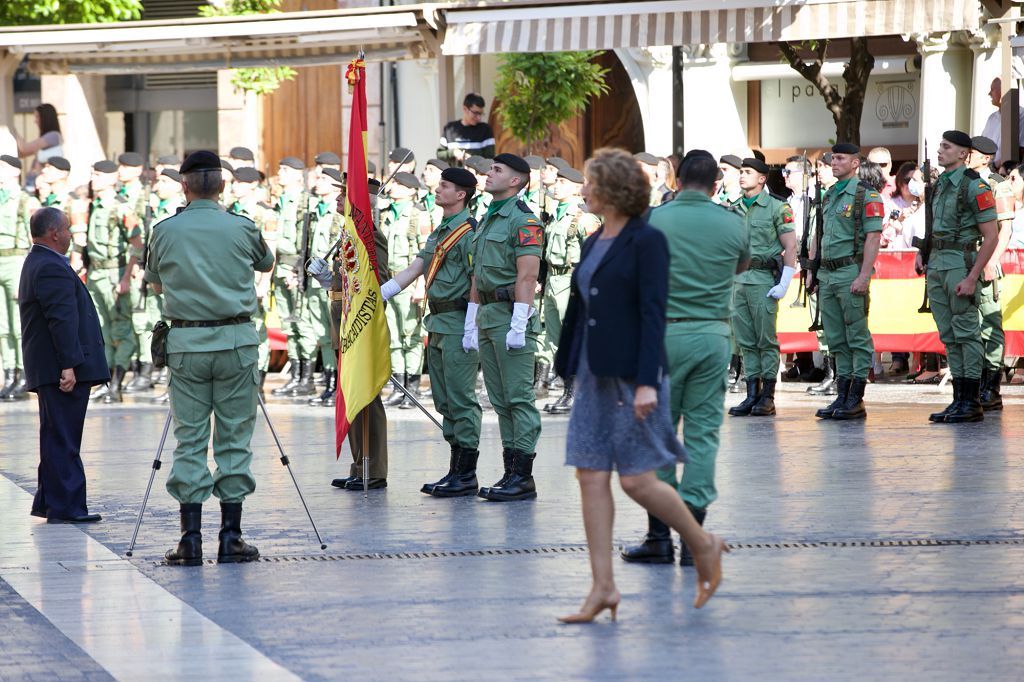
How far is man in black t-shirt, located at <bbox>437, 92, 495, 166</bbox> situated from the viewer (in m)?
17.8

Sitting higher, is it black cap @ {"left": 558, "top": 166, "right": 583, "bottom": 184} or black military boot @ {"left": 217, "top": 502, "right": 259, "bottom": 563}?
black cap @ {"left": 558, "top": 166, "right": 583, "bottom": 184}

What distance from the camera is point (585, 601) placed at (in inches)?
277

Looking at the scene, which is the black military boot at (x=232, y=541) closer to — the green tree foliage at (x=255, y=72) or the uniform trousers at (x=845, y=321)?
the uniform trousers at (x=845, y=321)

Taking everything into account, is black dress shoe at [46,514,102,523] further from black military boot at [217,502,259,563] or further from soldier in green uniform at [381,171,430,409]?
soldier in green uniform at [381,171,430,409]

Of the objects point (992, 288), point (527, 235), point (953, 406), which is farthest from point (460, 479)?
point (992, 288)

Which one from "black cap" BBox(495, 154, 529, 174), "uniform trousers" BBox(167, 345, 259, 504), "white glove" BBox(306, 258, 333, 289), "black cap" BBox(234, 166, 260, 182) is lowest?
"uniform trousers" BBox(167, 345, 259, 504)

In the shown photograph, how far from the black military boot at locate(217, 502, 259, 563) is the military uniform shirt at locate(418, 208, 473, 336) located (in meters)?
2.34

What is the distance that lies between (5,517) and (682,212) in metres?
4.37

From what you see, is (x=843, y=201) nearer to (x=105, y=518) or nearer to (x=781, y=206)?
(x=781, y=206)

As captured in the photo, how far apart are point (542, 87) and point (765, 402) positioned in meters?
9.35

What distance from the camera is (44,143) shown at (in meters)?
21.9

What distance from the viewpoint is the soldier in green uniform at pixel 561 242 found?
1562 cm

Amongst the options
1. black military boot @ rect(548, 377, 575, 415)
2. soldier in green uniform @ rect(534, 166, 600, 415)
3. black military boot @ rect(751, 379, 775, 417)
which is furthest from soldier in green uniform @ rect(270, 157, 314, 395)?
black military boot @ rect(751, 379, 775, 417)

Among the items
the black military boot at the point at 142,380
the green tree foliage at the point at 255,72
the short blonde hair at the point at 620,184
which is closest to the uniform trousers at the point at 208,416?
the short blonde hair at the point at 620,184
